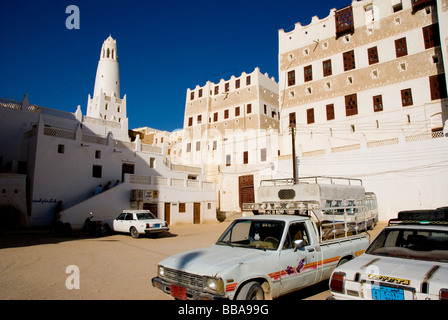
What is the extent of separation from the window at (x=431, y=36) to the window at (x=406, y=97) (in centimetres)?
437

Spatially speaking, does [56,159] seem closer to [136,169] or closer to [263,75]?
[136,169]

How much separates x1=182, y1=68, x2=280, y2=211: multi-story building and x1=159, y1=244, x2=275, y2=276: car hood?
89.7 ft

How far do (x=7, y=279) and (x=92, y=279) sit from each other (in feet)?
6.86

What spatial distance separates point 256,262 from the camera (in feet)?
15.2

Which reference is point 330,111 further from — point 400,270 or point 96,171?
point 400,270

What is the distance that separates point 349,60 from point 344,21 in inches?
182

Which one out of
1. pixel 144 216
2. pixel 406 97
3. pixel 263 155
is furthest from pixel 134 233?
pixel 406 97

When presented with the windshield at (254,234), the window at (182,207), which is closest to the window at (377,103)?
the window at (182,207)

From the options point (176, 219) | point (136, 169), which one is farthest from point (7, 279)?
point (136, 169)

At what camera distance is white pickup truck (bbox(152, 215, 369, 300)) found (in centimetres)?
434

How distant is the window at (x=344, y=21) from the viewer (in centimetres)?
3138

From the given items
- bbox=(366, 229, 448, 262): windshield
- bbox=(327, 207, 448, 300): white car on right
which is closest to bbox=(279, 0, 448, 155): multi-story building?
bbox=(366, 229, 448, 262): windshield

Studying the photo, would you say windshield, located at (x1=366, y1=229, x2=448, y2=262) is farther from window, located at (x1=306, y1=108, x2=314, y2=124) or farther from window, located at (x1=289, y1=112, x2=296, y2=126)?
window, located at (x1=289, y1=112, x2=296, y2=126)
